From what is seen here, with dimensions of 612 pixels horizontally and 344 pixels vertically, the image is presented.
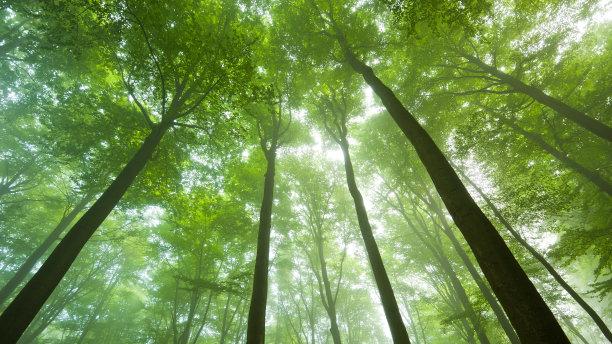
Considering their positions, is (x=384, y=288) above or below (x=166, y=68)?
below

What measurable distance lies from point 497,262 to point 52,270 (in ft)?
27.4

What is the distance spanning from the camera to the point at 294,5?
38.0ft

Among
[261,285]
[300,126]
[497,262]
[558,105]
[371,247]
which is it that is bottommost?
[497,262]

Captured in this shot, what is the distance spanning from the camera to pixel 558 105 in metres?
10.4

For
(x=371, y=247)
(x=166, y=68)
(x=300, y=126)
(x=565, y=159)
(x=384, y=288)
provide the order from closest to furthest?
(x=384, y=288) < (x=371, y=247) < (x=166, y=68) < (x=565, y=159) < (x=300, y=126)

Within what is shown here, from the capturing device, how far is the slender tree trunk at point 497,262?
261 centimetres

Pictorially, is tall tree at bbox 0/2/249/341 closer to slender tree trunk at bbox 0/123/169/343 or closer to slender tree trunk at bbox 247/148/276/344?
slender tree trunk at bbox 0/123/169/343

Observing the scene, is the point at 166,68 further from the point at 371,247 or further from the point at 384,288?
the point at 384,288

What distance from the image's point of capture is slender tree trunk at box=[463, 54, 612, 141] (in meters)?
9.51

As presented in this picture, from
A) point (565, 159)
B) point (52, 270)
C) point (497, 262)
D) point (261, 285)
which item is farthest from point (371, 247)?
point (565, 159)

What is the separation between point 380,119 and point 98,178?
15115 mm

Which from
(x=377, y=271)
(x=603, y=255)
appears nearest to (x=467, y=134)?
(x=603, y=255)

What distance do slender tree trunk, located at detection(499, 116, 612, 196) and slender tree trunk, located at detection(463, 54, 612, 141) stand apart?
2.49 metres

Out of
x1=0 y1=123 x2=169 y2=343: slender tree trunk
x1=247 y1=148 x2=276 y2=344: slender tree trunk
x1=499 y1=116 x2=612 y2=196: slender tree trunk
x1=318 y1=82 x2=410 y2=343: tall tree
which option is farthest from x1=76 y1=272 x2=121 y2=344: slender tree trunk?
x1=499 y1=116 x2=612 y2=196: slender tree trunk
